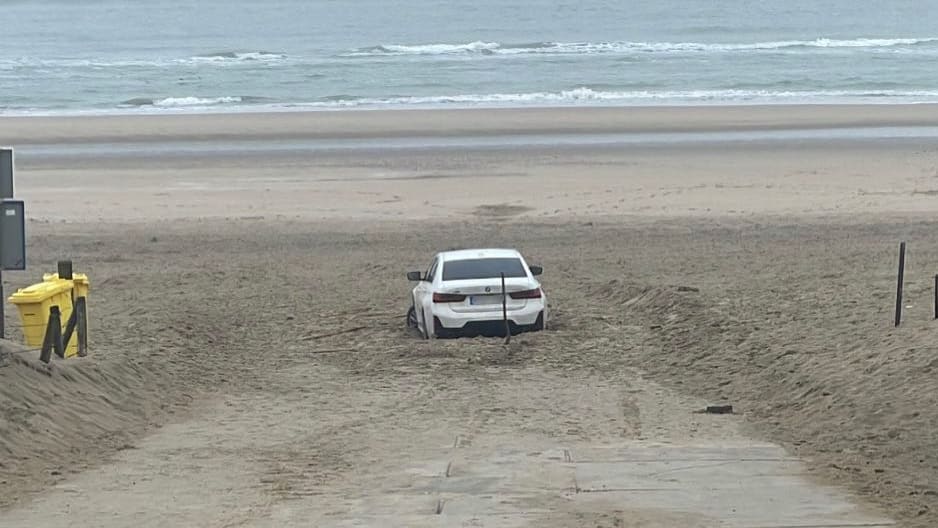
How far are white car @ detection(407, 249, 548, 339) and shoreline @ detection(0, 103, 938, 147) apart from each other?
25.6 m

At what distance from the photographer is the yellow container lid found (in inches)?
612

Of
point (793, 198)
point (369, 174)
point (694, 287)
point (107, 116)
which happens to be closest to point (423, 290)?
point (694, 287)

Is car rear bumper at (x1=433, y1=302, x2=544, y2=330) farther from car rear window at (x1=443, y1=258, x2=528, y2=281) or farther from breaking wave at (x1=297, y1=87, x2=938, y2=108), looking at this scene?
breaking wave at (x1=297, y1=87, x2=938, y2=108)

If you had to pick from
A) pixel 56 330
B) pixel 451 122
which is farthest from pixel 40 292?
pixel 451 122

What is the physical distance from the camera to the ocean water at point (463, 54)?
193 feet

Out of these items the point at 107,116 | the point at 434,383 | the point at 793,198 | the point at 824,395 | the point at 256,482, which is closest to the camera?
the point at 256,482

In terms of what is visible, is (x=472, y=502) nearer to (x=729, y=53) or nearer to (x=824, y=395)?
(x=824, y=395)

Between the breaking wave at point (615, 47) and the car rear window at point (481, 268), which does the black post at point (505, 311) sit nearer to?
the car rear window at point (481, 268)

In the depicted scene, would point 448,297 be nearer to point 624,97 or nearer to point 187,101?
point 624,97

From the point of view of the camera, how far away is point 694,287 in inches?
A: 813

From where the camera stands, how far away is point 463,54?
82562 millimetres

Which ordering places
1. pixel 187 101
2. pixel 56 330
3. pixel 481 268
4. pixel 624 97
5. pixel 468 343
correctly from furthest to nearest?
pixel 624 97
pixel 187 101
pixel 481 268
pixel 468 343
pixel 56 330

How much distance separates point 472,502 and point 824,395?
526 centimetres

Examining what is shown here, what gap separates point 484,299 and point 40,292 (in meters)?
5.50
